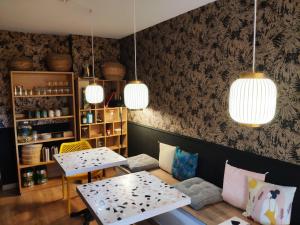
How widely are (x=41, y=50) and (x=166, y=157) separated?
2.79 metres

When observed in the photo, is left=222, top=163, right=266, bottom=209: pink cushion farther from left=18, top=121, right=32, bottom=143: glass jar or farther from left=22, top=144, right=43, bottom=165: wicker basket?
left=18, top=121, right=32, bottom=143: glass jar

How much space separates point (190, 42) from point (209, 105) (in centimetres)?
87

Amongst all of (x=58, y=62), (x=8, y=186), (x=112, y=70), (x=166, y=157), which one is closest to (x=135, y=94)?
(x=166, y=157)

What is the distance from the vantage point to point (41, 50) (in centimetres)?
402

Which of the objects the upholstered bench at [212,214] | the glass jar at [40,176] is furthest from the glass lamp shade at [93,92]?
the glass jar at [40,176]

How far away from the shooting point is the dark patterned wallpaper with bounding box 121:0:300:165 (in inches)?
80.6

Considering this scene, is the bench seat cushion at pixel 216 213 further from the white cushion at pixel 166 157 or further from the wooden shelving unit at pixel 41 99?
the wooden shelving unit at pixel 41 99

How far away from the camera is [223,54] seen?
260 centimetres

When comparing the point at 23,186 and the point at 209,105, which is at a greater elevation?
the point at 209,105

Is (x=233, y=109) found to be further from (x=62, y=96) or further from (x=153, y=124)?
(x=62, y=96)

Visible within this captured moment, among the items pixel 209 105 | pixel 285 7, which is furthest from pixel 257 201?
pixel 285 7

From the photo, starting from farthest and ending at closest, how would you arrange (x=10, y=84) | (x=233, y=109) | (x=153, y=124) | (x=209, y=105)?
(x=153, y=124) → (x=10, y=84) → (x=209, y=105) → (x=233, y=109)

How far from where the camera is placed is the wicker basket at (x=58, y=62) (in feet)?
12.5

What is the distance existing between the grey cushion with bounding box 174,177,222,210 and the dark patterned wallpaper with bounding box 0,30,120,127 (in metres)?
2.77
